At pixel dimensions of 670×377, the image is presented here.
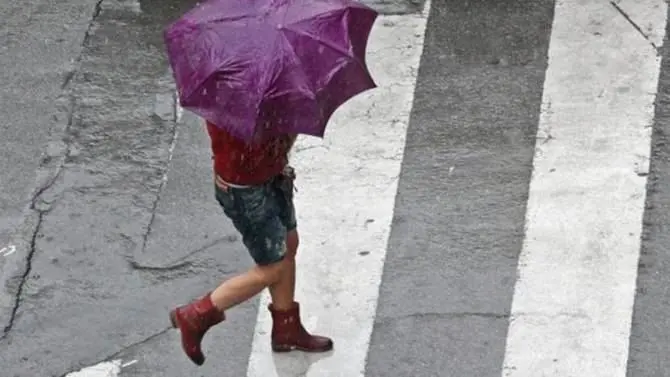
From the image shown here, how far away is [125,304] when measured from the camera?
28.0 feet

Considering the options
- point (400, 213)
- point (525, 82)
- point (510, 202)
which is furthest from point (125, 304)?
point (525, 82)

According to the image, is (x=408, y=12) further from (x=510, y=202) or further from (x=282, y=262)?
(x=282, y=262)

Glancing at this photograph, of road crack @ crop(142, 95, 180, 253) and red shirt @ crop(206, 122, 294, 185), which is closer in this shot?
red shirt @ crop(206, 122, 294, 185)

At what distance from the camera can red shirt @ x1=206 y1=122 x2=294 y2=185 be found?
7.23 metres

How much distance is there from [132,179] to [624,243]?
2.64 meters

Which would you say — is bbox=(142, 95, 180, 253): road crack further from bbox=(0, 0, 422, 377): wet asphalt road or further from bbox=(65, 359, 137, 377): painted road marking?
bbox=(65, 359, 137, 377): painted road marking

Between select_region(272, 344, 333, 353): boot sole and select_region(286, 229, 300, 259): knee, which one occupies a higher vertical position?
select_region(286, 229, 300, 259): knee

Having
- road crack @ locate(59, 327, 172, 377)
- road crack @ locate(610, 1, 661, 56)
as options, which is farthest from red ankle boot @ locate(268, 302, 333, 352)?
road crack @ locate(610, 1, 661, 56)

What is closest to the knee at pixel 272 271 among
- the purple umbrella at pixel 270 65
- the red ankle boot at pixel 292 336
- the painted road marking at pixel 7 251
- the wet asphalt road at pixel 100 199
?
the red ankle boot at pixel 292 336

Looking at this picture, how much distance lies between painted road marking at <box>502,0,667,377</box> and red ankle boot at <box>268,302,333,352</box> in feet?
2.89

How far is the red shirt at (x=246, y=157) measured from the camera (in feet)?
23.7

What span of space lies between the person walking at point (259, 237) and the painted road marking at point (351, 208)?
135 millimetres

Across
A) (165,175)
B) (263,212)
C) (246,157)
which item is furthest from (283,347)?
(165,175)

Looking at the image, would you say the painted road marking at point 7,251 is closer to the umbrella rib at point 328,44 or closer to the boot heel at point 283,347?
the boot heel at point 283,347
